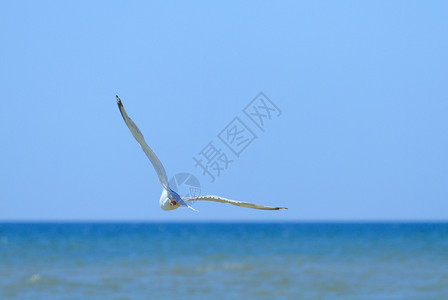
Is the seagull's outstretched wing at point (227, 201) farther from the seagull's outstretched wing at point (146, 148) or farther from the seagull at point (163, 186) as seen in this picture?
the seagull's outstretched wing at point (146, 148)

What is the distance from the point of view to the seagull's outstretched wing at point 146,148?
4.60 m

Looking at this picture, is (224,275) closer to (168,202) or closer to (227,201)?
(168,202)

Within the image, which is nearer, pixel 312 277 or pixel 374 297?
pixel 374 297

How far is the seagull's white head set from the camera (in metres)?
4.42

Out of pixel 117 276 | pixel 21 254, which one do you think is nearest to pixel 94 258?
pixel 21 254

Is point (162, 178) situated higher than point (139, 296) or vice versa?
point (162, 178)

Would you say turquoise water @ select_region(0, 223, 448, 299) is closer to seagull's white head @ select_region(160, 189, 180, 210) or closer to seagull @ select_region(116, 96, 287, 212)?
seagull @ select_region(116, 96, 287, 212)

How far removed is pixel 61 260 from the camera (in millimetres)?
31797

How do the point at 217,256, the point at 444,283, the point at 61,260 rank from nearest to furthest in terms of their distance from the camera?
the point at 444,283 < the point at 61,260 < the point at 217,256

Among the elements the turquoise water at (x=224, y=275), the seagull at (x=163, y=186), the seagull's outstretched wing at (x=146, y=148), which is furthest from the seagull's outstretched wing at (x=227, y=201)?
the turquoise water at (x=224, y=275)

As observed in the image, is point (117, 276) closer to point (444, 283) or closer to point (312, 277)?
point (312, 277)

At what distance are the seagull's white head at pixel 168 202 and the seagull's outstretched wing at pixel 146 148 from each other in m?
0.09

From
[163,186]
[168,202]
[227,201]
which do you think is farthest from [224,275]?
[227,201]

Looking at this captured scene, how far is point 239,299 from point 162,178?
1493 centimetres
